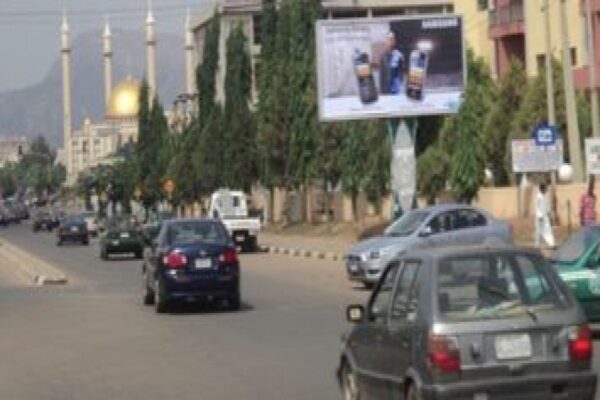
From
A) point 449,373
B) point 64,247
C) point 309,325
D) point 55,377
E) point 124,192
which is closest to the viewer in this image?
A: point 449,373

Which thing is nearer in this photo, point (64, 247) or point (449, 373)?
point (449, 373)

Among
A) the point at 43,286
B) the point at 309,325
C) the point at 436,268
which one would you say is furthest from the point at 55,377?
the point at 43,286

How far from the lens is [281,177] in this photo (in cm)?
7419

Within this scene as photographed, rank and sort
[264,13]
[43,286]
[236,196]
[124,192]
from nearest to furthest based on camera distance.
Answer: [43,286], [236,196], [264,13], [124,192]

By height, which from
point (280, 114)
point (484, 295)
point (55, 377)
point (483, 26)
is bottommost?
point (55, 377)

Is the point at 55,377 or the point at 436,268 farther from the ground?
the point at 436,268

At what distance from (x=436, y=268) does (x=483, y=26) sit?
71.2 metres

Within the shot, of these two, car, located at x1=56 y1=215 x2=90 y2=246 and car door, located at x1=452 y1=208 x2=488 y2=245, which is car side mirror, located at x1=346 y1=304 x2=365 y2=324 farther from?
car, located at x1=56 y1=215 x2=90 y2=246

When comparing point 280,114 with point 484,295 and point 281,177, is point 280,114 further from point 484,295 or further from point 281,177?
point 484,295

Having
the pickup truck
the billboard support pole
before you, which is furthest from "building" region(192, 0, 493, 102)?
the billboard support pole

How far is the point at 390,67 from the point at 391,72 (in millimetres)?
197

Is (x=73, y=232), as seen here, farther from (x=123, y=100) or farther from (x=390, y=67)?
(x=123, y=100)

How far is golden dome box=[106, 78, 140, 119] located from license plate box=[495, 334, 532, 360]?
181112 mm

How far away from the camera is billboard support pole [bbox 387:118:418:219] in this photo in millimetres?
51250
